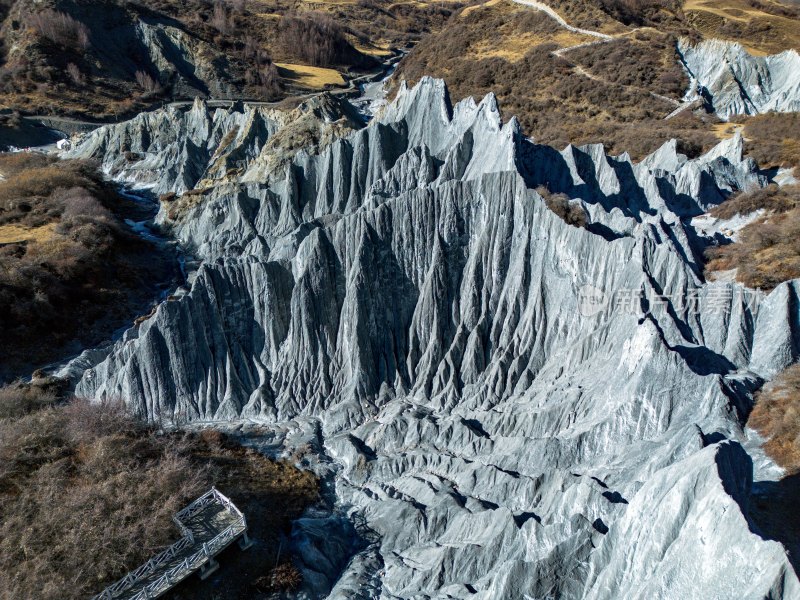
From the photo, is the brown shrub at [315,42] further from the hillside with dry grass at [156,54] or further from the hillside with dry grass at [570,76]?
the hillside with dry grass at [570,76]

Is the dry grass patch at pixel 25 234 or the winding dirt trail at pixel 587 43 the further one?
the winding dirt trail at pixel 587 43

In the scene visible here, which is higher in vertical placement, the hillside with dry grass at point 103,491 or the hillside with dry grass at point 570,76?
the hillside with dry grass at point 570,76

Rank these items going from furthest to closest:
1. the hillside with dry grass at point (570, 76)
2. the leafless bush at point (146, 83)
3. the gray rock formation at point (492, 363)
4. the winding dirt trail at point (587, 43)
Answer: the leafless bush at point (146, 83) < the winding dirt trail at point (587, 43) < the hillside with dry grass at point (570, 76) < the gray rock formation at point (492, 363)

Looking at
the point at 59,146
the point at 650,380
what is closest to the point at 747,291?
the point at 650,380

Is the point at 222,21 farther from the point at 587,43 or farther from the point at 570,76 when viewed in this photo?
the point at 570,76

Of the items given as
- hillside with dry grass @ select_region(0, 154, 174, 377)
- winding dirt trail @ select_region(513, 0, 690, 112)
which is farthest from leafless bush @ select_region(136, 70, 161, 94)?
winding dirt trail @ select_region(513, 0, 690, 112)

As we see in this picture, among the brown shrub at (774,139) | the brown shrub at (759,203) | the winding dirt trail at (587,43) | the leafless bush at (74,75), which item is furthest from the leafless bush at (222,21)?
the brown shrub at (759,203)

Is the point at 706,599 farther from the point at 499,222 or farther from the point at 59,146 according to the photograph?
the point at 59,146

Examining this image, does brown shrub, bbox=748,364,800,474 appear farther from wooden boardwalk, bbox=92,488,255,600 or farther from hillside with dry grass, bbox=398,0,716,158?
hillside with dry grass, bbox=398,0,716,158
